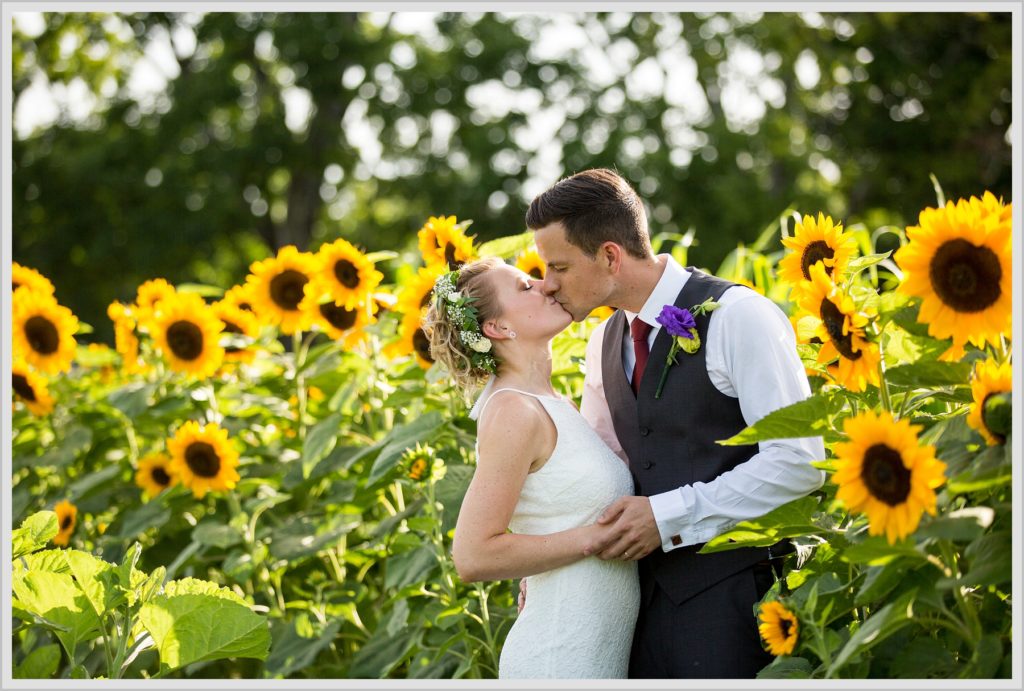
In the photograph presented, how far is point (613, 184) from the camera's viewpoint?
2674 millimetres

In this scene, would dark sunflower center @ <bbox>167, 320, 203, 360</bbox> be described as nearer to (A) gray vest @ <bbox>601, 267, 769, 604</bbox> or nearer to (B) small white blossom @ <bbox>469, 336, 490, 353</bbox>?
(B) small white blossom @ <bbox>469, 336, 490, 353</bbox>

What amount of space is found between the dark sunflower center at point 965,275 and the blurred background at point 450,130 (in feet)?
42.0

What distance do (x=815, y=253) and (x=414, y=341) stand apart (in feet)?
4.32

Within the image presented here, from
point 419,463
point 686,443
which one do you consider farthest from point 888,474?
point 419,463

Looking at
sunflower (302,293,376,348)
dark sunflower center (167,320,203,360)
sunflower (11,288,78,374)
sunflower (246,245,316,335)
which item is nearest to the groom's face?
sunflower (302,293,376,348)

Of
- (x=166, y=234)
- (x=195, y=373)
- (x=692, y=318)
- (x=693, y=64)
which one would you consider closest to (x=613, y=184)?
(x=692, y=318)

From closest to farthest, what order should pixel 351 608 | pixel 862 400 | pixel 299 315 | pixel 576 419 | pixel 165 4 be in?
pixel 862 400, pixel 576 419, pixel 165 4, pixel 351 608, pixel 299 315

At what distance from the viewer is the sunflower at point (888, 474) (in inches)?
63.9

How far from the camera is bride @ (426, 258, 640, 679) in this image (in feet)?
7.97

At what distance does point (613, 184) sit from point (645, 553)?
0.83 meters

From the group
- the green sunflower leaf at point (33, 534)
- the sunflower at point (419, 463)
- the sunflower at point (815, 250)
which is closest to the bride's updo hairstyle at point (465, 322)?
the sunflower at point (419, 463)

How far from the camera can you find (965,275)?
5.88ft

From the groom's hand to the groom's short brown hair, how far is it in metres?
0.57

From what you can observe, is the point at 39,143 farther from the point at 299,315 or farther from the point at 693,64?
the point at 299,315
